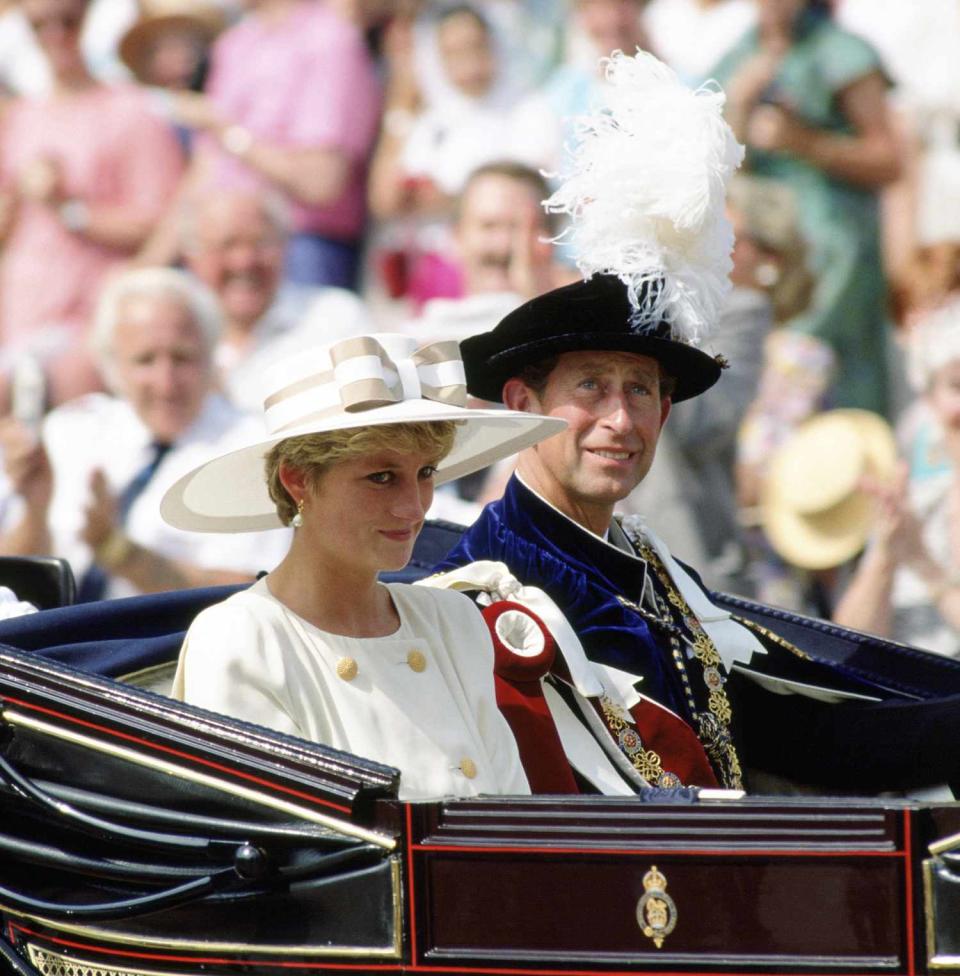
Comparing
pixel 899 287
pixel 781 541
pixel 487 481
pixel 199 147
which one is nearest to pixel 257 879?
pixel 487 481

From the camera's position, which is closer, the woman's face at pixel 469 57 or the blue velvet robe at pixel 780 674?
the blue velvet robe at pixel 780 674

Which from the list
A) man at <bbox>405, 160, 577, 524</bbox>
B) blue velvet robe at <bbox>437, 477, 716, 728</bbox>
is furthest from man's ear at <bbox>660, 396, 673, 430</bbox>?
man at <bbox>405, 160, 577, 524</bbox>

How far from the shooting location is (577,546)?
3.00m

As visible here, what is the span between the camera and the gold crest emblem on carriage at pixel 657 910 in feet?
6.87

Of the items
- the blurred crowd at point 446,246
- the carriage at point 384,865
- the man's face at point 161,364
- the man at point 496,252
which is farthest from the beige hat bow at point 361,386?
the man's face at point 161,364

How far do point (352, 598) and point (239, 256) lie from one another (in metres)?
4.09

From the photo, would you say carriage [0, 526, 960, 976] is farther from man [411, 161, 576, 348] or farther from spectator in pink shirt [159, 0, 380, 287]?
spectator in pink shirt [159, 0, 380, 287]

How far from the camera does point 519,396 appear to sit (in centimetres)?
310

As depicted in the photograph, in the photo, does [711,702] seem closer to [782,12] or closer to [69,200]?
[782,12]

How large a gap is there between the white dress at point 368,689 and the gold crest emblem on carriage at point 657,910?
32cm

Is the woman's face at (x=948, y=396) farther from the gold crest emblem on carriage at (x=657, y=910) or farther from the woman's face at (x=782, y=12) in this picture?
the gold crest emblem on carriage at (x=657, y=910)

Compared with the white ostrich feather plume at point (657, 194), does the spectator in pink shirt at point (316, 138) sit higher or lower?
higher

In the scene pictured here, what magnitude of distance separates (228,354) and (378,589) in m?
3.80

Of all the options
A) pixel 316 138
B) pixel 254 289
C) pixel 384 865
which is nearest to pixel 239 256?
pixel 254 289
